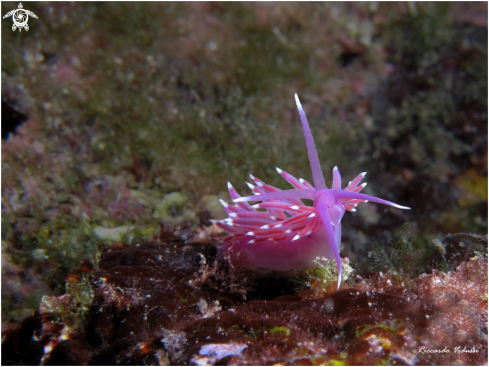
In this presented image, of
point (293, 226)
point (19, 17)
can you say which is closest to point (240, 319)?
point (293, 226)

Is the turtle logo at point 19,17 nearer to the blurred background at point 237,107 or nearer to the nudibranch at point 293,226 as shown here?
the blurred background at point 237,107

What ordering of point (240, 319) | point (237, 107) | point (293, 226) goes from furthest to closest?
point (237, 107)
point (293, 226)
point (240, 319)

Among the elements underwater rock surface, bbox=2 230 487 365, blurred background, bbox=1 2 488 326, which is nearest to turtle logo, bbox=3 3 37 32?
blurred background, bbox=1 2 488 326

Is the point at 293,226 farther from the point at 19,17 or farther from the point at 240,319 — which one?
the point at 19,17

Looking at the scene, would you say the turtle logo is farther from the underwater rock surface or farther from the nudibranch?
the nudibranch

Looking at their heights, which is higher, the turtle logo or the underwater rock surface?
the turtle logo
